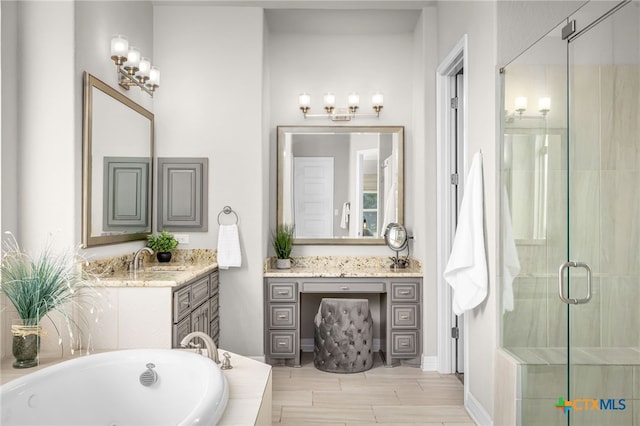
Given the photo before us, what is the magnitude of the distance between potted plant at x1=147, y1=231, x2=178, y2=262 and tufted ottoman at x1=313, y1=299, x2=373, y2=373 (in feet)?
4.18

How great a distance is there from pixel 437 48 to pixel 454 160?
36.0 inches

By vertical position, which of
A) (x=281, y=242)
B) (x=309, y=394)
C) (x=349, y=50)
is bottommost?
(x=309, y=394)

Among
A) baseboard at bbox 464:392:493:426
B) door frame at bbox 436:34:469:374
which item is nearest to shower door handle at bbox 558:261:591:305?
baseboard at bbox 464:392:493:426

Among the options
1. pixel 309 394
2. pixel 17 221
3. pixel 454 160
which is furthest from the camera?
pixel 454 160

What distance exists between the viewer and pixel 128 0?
3.65 m

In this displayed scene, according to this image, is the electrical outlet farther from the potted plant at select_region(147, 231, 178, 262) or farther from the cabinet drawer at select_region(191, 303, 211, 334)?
the cabinet drawer at select_region(191, 303, 211, 334)

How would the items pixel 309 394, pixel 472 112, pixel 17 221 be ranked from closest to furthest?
pixel 17 221 → pixel 472 112 → pixel 309 394

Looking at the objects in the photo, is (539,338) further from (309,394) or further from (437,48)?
(437,48)

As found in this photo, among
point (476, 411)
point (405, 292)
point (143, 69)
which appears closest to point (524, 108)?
point (476, 411)

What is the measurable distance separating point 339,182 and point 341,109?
66cm

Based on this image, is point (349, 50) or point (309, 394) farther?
point (349, 50)

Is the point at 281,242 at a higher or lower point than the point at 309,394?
higher

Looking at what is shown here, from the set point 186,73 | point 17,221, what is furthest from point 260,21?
point 17,221

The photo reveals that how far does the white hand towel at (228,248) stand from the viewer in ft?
13.4
